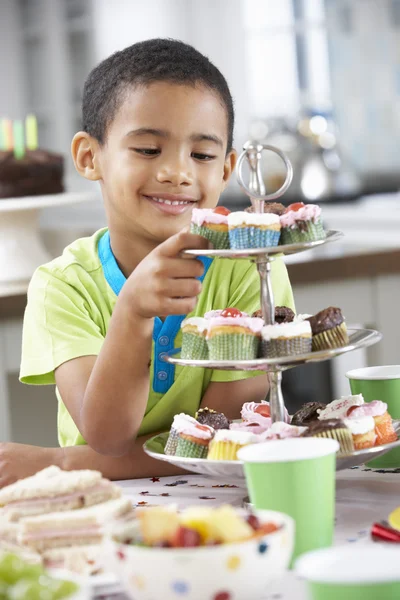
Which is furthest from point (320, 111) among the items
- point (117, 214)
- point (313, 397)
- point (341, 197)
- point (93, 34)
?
point (117, 214)

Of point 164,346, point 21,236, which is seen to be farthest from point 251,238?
point 21,236

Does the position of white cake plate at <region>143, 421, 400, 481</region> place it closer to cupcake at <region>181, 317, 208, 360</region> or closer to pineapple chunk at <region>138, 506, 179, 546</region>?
cupcake at <region>181, 317, 208, 360</region>

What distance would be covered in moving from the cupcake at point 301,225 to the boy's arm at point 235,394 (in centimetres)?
41

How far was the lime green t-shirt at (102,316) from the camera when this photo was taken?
4.84 ft

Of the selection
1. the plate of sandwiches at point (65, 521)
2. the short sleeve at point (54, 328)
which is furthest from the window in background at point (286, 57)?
the plate of sandwiches at point (65, 521)

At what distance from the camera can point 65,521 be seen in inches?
36.8

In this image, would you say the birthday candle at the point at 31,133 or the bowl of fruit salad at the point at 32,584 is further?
the birthday candle at the point at 31,133

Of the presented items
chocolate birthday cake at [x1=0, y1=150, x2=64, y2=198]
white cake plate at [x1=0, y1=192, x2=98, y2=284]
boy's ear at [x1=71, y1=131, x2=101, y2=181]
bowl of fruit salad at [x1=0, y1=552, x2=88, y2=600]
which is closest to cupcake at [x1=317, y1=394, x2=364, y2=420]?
bowl of fruit salad at [x1=0, y1=552, x2=88, y2=600]

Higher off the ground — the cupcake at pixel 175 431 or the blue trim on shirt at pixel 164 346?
the blue trim on shirt at pixel 164 346

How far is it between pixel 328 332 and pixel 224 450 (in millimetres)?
174

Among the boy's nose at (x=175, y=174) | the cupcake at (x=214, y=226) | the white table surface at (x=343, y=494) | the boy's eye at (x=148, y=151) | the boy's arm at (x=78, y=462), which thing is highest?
the boy's eye at (x=148, y=151)

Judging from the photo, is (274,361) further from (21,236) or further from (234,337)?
(21,236)

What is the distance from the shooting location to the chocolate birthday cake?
9.29ft

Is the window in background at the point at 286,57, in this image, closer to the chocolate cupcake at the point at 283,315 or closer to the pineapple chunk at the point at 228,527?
the chocolate cupcake at the point at 283,315
